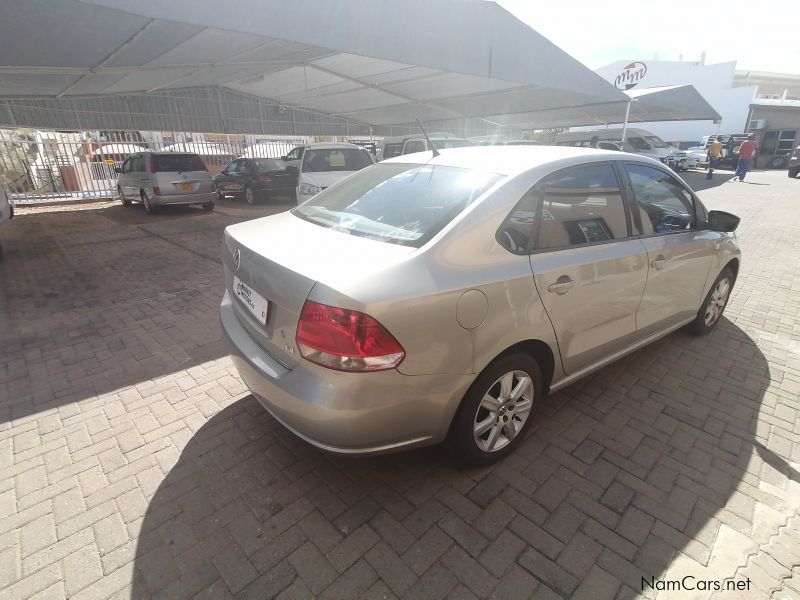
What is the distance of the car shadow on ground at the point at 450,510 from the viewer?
1851 millimetres

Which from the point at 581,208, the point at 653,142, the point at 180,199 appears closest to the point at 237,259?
the point at 581,208

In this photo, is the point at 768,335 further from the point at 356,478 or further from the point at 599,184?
the point at 356,478

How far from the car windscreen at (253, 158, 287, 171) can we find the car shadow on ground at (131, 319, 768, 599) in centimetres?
1224

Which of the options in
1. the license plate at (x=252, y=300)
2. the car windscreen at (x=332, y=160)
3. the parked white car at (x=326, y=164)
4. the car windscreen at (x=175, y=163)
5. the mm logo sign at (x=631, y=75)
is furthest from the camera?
the mm logo sign at (x=631, y=75)

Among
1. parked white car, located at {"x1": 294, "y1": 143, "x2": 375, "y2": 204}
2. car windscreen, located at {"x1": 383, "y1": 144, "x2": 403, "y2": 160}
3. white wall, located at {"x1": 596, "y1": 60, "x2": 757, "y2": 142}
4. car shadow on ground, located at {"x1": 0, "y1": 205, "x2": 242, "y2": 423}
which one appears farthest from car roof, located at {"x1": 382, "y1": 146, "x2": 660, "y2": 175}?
white wall, located at {"x1": 596, "y1": 60, "x2": 757, "y2": 142}

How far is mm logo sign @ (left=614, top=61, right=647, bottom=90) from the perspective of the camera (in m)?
35.8

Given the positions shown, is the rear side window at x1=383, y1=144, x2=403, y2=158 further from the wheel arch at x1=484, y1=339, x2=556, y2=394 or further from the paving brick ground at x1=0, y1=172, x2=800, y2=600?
the wheel arch at x1=484, y1=339, x2=556, y2=394

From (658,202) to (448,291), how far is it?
2.25m

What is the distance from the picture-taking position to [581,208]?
8.60 feet

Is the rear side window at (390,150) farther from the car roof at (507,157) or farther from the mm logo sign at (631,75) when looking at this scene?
the mm logo sign at (631,75)

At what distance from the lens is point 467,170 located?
250 centimetres

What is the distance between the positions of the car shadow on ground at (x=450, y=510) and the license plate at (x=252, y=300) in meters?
0.78

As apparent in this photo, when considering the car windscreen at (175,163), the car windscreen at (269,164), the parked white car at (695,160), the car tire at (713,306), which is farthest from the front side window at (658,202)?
the parked white car at (695,160)

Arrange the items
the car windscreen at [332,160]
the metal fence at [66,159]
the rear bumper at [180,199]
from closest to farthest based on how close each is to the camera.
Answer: the car windscreen at [332,160] → the rear bumper at [180,199] → the metal fence at [66,159]
